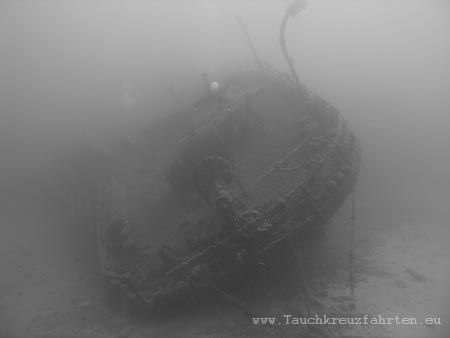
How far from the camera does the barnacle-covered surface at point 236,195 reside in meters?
5.66

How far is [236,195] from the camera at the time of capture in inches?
247

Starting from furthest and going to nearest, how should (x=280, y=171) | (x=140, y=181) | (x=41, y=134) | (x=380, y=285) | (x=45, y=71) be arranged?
(x=45, y=71), (x=41, y=134), (x=140, y=181), (x=380, y=285), (x=280, y=171)

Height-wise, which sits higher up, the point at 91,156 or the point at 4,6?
the point at 4,6

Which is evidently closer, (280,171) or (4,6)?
(280,171)

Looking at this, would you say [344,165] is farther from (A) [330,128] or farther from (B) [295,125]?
(B) [295,125]

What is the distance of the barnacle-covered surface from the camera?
223 inches

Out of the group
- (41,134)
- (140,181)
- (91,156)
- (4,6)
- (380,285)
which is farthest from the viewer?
(4,6)

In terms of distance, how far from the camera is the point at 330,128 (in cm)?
699

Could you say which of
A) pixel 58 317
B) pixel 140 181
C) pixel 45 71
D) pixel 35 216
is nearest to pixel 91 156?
pixel 35 216

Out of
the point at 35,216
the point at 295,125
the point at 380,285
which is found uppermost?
the point at 295,125

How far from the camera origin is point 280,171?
629 centimetres

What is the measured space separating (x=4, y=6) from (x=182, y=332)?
1456 inches

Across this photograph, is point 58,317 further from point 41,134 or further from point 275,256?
point 41,134

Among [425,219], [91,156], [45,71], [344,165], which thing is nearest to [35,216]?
[91,156]
